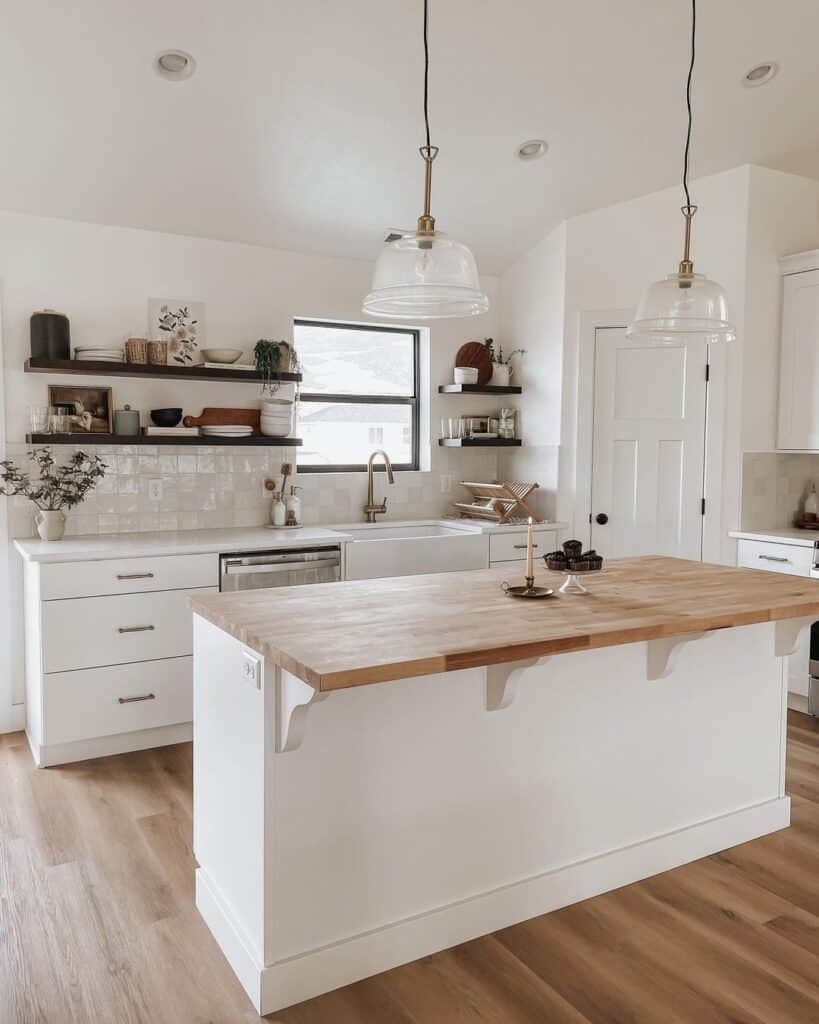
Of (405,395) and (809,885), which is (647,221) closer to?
(405,395)

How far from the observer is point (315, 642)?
6.31 ft

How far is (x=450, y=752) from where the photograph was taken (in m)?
2.31

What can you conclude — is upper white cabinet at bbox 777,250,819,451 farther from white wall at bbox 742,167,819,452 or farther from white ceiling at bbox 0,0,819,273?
white ceiling at bbox 0,0,819,273

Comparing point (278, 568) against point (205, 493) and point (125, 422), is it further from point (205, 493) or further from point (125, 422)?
point (125, 422)

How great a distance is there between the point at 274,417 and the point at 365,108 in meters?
1.61

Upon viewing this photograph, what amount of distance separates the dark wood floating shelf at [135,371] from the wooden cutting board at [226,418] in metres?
0.19

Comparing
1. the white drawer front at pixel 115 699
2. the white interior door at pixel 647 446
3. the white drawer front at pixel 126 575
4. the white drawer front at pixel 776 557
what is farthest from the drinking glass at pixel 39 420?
the white drawer front at pixel 776 557

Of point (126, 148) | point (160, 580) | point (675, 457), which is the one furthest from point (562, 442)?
point (126, 148)

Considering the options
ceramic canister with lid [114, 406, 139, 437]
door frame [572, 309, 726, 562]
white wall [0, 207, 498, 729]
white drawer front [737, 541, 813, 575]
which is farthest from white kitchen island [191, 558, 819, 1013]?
white wall [0, 207, 498, 729]

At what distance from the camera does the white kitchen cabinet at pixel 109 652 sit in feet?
11.5

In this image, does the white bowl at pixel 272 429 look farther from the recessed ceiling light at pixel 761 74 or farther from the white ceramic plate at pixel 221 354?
the recessed ceiling light at pixel 761 74

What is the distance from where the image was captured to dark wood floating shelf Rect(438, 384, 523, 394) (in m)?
5.08

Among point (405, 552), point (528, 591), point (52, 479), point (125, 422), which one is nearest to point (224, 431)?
point (125, 422)

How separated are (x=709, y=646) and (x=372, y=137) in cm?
270
